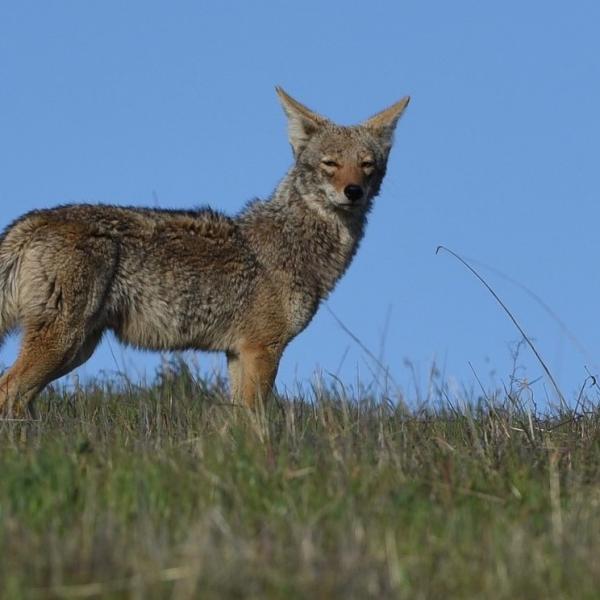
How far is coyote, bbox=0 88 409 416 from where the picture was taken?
766cm

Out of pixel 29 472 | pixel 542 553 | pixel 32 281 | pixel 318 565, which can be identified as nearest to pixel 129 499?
pixel 29 472

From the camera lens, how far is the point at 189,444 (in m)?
5.45

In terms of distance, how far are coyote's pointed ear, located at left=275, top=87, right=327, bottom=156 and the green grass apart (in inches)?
128

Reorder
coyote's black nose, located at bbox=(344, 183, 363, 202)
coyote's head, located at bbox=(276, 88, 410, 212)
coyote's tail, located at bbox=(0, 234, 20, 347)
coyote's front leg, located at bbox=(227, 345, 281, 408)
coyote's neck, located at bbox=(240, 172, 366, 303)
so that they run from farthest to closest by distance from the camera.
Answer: coyote's neck, located at bbox=(240, 172, 366, 303) < coyote's head, located at bbox=(276, 88, 410, 212) < coyote's black nose, located at bbox=(344, 183, 363, 202) < coyote's front leg, located at bbox=(227, 345, 281, 408) < coyote's tail, located at bbox=(0, 234, 20, 347)

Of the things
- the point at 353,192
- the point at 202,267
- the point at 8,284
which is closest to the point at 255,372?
the point at 202,267

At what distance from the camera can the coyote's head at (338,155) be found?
28.0ft

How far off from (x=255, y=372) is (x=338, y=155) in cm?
170

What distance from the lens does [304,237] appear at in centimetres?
880

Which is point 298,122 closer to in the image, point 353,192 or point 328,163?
point 328,163

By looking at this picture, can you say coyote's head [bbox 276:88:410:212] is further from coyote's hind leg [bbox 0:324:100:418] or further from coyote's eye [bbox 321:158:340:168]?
coyote's hind leg [bbox 0:324:100:418]

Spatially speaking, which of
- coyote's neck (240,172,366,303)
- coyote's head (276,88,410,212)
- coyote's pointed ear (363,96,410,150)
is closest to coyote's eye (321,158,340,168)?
coyote's head (276,88,410,212)

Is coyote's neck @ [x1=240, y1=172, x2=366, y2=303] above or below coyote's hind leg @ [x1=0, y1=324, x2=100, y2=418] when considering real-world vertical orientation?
above

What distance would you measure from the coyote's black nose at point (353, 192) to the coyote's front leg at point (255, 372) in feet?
3.99

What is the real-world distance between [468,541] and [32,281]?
15.1 ft
